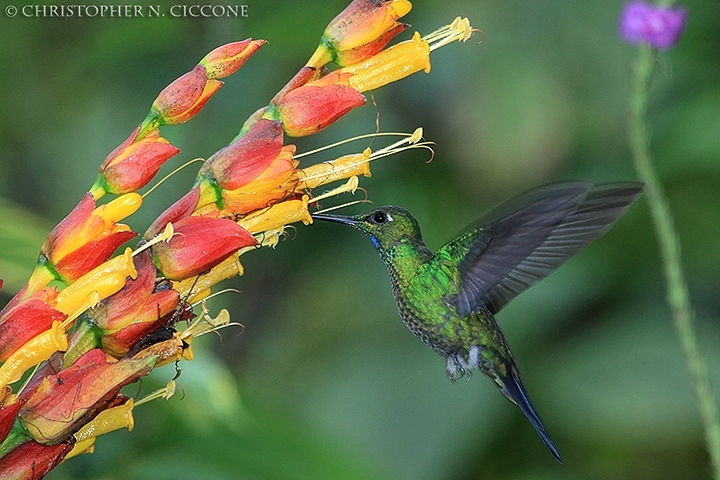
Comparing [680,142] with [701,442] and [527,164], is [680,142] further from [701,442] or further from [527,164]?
[701,442]

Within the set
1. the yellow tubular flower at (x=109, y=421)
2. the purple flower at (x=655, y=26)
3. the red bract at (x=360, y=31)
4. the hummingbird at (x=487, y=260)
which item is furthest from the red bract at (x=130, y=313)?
the purple flower at (x=655, y=26)

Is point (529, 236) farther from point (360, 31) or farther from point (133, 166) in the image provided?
point (133, 166)

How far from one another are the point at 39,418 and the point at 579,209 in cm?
97

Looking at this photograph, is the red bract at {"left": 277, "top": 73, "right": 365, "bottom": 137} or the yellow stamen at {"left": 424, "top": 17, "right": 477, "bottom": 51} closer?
the red bract at {"left": 277, "top": 73, "right": 365, "bottom": 137}

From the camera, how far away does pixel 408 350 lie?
3.07 meters

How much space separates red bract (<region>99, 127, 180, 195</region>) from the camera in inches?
49.6

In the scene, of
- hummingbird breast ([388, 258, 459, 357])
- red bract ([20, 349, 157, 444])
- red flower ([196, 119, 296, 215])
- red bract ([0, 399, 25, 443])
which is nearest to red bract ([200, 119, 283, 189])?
red flower ([196, 119, 296, 215])

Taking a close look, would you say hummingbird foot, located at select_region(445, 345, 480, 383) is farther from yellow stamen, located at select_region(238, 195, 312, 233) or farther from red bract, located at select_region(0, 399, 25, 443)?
red bract, located at select_region(0, 399, 25, 443)

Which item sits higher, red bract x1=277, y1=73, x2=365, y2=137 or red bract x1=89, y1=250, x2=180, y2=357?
red bract x1=277, y1=73, x2=365, y2=137

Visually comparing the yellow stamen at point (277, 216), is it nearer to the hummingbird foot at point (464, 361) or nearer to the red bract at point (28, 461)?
the red bract at point (28, 461)

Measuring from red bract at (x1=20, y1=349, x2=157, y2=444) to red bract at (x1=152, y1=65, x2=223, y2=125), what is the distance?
321 millimetres

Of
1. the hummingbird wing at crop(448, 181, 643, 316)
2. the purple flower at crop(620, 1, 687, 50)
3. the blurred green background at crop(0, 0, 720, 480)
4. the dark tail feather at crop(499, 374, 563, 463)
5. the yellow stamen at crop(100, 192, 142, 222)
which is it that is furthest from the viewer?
the blurred green background at crop(0, 0, 720, 480)

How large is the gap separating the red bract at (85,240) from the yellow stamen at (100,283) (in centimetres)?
1

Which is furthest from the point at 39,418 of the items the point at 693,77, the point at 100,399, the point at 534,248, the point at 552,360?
the point at 693,77
